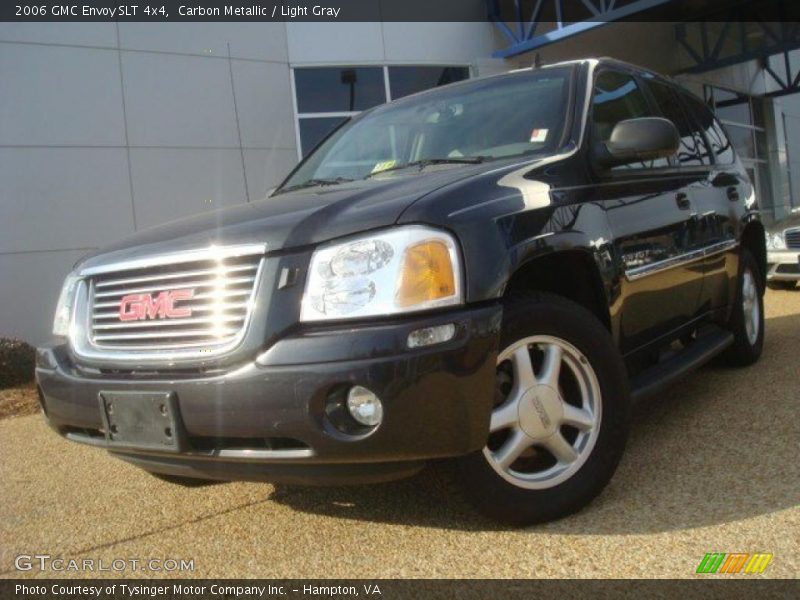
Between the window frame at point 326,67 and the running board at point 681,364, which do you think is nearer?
the running board at point 681,364

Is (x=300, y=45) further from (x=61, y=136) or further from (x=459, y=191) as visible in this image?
(x=459, y=191)

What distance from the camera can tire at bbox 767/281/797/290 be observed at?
363 inches

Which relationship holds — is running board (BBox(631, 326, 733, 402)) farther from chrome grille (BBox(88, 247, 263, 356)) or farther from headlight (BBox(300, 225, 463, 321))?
chrome grille (BBox(88, 247, 263, 356))

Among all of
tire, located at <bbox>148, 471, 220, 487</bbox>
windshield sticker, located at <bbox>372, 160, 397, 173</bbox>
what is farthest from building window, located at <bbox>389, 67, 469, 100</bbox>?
tire, located at <bbox>148, 471, 220, 487</bbox>

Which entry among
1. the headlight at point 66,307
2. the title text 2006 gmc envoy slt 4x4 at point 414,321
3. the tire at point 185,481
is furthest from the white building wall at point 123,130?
the title text 2006 gmc envoy slt 4x4 at point 414,321

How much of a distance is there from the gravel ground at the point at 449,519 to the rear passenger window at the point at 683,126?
1344 millimetres

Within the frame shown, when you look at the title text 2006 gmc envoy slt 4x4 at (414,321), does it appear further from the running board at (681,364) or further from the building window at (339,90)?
the building window at (339,90)

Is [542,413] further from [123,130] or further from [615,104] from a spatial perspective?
[123,130]

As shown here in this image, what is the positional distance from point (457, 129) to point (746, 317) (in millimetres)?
2435

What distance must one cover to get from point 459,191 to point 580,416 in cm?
90

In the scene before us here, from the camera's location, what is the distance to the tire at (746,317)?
4.48 metres

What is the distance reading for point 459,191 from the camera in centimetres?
244

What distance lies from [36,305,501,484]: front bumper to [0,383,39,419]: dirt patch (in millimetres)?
4280

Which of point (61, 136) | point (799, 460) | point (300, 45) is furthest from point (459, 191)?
point (300, 45)
